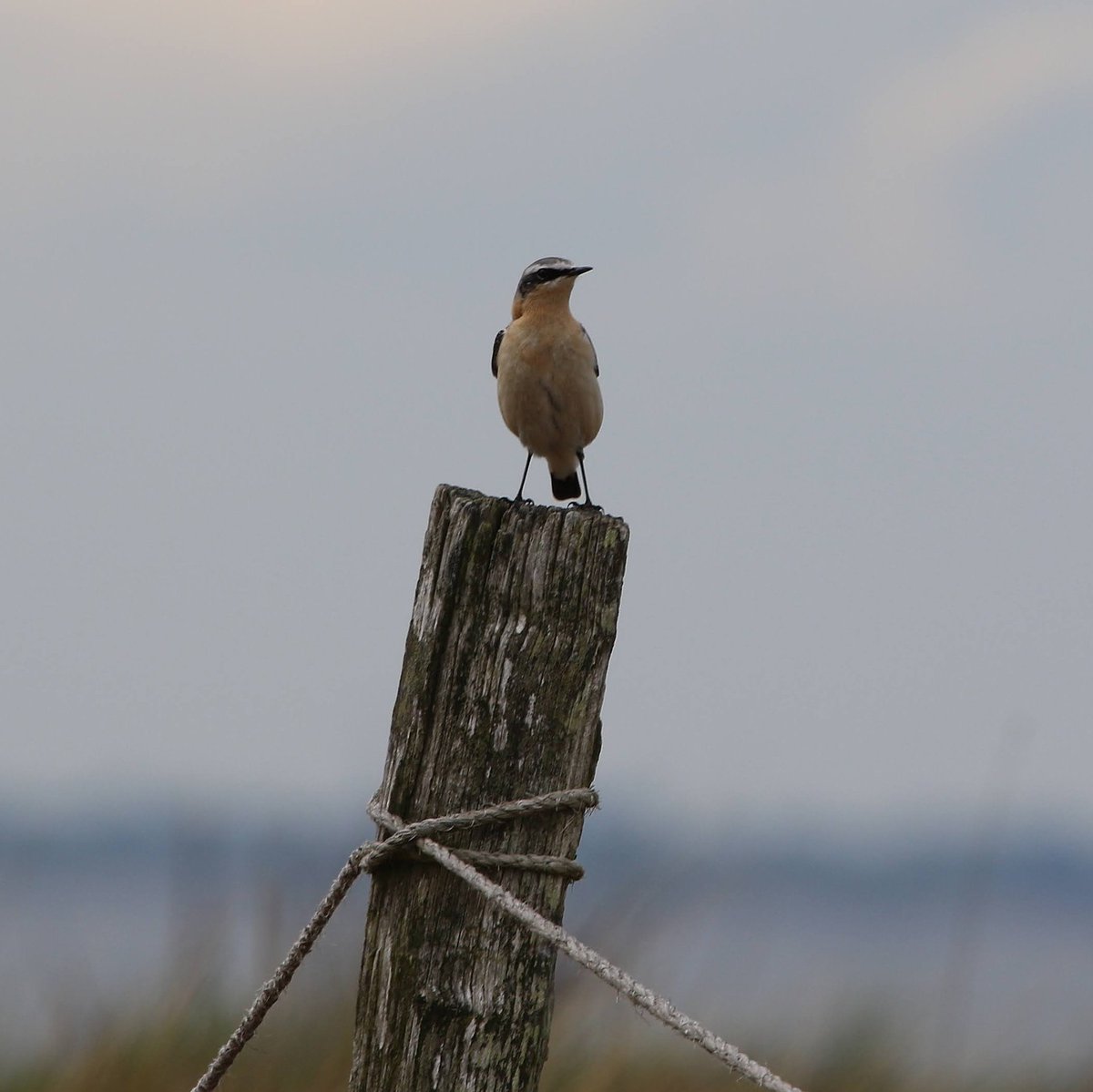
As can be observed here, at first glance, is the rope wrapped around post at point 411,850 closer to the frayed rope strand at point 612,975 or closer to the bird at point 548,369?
the frayed rope strand at point 612,975

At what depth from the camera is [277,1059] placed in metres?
5.32

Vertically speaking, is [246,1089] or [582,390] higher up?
[582,390]

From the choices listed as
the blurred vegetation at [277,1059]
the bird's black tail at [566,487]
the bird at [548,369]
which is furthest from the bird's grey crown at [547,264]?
the blurred vegetation at [277,1059]

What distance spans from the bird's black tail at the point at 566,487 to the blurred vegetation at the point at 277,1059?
9.56 feet

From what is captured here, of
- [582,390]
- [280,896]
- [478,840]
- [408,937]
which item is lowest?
[280,896]

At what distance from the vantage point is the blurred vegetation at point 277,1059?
525 centimetres

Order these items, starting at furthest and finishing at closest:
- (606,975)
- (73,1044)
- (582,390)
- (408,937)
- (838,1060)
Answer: (582,390) < (838,1060) < (73,1044) < (408,937) < (606,975)

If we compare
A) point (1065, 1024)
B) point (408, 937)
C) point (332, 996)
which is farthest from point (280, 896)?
point (1065, 1024)

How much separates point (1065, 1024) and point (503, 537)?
4.45 meters

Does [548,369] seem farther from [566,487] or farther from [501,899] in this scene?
[501,899]

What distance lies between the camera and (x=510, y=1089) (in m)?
3.06

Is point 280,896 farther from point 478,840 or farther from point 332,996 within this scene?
point 478,840

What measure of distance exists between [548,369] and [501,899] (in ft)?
12.1

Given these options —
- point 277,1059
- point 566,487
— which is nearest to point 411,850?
point 277,1059
